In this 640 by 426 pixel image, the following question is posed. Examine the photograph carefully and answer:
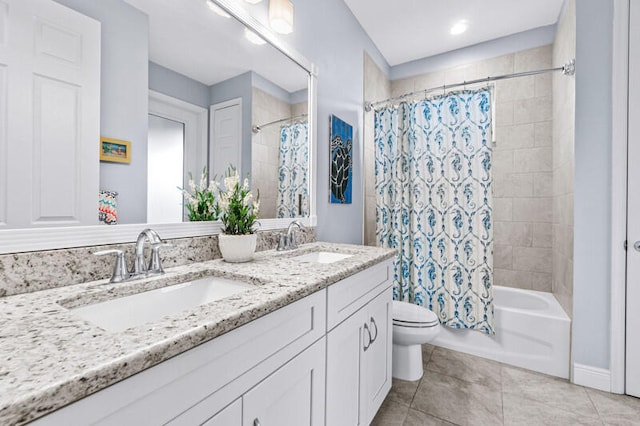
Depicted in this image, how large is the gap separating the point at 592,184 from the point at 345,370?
73.6 inches

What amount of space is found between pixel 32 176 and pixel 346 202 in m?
1.83

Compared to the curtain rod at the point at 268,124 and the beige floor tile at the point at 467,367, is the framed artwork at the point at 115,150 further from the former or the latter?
the beige floor tile at the point at 467,367

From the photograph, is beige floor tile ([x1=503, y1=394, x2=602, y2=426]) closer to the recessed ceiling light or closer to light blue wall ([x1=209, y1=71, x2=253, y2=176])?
light blue wall ([x1=209, y1=71, x2=253, y2=176])

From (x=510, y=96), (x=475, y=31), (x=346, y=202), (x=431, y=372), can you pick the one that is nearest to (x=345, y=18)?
(x=475, y=31)

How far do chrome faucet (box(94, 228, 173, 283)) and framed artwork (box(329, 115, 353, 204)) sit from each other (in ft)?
4.37

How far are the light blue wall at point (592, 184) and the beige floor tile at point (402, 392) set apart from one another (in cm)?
104

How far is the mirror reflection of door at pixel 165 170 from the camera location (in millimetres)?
1059

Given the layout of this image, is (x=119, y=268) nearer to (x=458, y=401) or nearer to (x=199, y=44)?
(x=199, y=44)

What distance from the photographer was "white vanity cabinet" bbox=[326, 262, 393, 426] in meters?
1.08

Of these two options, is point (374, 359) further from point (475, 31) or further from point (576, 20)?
point (475, 31)

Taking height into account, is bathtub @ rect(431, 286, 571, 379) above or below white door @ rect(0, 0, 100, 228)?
below

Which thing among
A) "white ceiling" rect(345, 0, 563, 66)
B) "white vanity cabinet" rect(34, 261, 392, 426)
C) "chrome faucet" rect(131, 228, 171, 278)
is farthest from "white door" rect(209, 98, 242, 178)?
"white ceiling" rect(345, 0, 563, 66)

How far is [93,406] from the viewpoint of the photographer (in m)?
0.42

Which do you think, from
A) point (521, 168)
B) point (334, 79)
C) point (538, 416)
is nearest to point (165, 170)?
point (334, 79)
